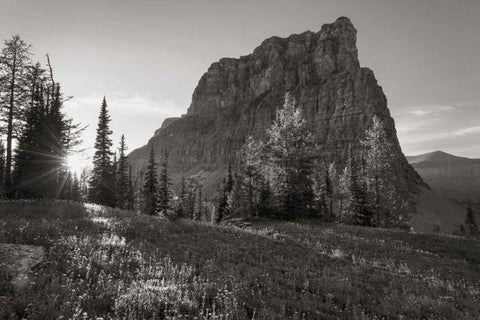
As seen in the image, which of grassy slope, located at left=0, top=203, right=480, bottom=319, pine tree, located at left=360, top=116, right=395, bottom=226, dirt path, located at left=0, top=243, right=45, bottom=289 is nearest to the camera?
grassy slope, located at left=0, top=203, right=480, bottom=319

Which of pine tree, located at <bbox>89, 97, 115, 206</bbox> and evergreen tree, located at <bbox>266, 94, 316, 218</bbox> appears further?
pine tree, located at <bbox>89, 97, 115, 206</bbox>

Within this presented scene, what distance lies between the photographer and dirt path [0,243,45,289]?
196 inches

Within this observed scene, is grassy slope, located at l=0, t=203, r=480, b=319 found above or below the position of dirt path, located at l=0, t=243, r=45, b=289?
below

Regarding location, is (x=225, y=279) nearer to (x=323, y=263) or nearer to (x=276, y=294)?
(x=276, y=294)

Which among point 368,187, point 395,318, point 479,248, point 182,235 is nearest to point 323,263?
point 395,318

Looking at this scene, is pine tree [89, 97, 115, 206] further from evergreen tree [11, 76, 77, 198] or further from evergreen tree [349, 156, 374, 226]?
evergreen tree [349, 156, 374, 226]

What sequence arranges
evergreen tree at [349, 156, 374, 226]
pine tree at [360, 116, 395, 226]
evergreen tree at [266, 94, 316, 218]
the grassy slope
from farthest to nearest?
1. evergreen tree at [349, 156, 374, 226]
2. pine tree at [360, 116, 395, 226]
3. evergreen tree at [266, 94, 316, 218]
4. the grassy slope

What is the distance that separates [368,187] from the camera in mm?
39000

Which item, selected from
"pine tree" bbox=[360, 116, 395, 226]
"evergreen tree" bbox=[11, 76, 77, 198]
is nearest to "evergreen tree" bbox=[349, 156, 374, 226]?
"pine tree" bbox=[360, 116, 395, 226]

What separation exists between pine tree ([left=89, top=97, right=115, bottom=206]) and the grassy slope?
28093 millimetres

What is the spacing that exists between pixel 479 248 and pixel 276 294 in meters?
15.5

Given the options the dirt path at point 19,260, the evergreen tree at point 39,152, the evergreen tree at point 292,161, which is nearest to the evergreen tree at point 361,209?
the evergreen tree at point 292,161

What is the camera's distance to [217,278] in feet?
22.3

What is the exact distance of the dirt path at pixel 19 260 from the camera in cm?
497
